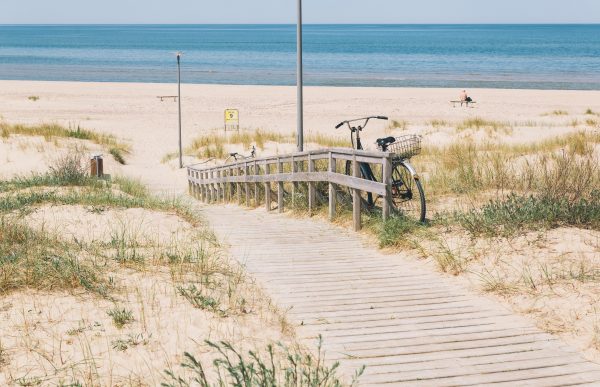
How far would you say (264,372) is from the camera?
461cm

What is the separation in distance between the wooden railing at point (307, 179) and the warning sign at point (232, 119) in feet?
43.3

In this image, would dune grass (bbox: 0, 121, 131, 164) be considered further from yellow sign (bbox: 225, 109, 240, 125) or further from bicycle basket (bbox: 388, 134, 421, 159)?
bicycle basket (bbox: 388, 134, 421, 159)

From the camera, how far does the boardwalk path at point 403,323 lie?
5594 mm

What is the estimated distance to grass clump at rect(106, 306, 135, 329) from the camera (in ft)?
20.7

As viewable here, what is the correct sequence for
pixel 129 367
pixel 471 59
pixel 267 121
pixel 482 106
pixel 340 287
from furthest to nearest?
pixel 471 59 → pixel 482 106 → pixel 267 121 → pixel 340 287 → pixel 129 367

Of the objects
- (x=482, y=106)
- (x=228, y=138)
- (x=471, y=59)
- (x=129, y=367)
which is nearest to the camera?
(x=129, y=367)

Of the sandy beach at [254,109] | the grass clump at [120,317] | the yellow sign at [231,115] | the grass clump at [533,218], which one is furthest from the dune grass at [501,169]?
the yellow sign at [231,115]

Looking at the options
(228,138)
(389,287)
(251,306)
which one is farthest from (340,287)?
(228,138)

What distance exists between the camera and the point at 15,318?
6312 millimetres

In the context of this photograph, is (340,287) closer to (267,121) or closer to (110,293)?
(110,293)

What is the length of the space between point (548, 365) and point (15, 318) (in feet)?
14.2

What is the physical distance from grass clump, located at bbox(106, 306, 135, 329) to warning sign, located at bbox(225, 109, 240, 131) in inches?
1158

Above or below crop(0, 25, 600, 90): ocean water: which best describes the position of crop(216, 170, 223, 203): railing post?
below

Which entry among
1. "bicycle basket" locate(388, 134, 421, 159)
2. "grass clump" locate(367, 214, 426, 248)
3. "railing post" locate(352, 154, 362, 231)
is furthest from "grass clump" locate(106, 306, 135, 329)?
"bicycle basket" locate(388, 134, 421, 159)
